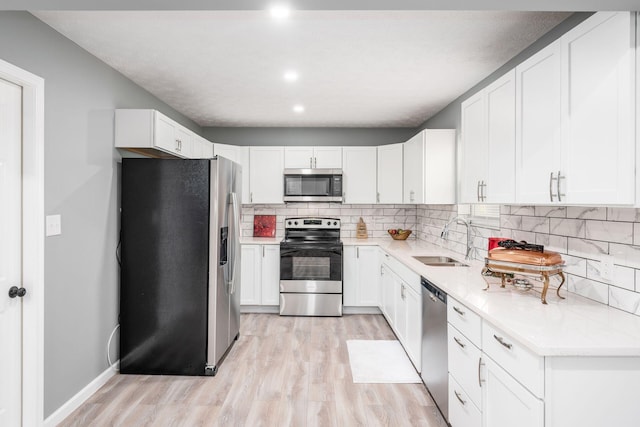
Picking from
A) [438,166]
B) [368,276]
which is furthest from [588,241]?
[368,276]

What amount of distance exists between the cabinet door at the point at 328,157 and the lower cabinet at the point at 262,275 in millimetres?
1274

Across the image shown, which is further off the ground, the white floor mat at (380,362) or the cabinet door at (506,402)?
the cabinet door at (506,402)

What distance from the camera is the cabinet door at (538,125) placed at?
169 cm

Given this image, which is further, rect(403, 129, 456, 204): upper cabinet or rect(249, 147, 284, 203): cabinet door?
rect(249, 147, 284, 203): cabinet door

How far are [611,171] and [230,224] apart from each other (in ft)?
8.63

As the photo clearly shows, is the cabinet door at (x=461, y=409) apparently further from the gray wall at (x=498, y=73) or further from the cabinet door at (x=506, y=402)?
the gray wall at (x=498, y=73)

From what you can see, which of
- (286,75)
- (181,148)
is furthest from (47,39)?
(286,75)

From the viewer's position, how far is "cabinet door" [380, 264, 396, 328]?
143 inches

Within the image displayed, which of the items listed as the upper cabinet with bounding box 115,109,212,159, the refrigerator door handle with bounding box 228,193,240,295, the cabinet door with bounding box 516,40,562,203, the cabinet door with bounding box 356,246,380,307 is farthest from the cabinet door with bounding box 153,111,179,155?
the cabinet door with bounding box 516,40,562,203

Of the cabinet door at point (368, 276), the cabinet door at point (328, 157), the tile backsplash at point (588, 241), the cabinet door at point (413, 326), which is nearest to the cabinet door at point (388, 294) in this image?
the cabinet door at point (368, 276)

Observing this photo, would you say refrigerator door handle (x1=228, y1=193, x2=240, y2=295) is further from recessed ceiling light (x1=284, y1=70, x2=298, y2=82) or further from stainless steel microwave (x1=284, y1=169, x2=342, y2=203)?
stainless steel microwave (x1=284, y1=169, x2=342, y2=203)

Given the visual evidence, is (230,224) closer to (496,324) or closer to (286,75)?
(286,75)

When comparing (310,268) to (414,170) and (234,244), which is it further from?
(414,170)

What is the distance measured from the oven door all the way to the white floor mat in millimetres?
926
